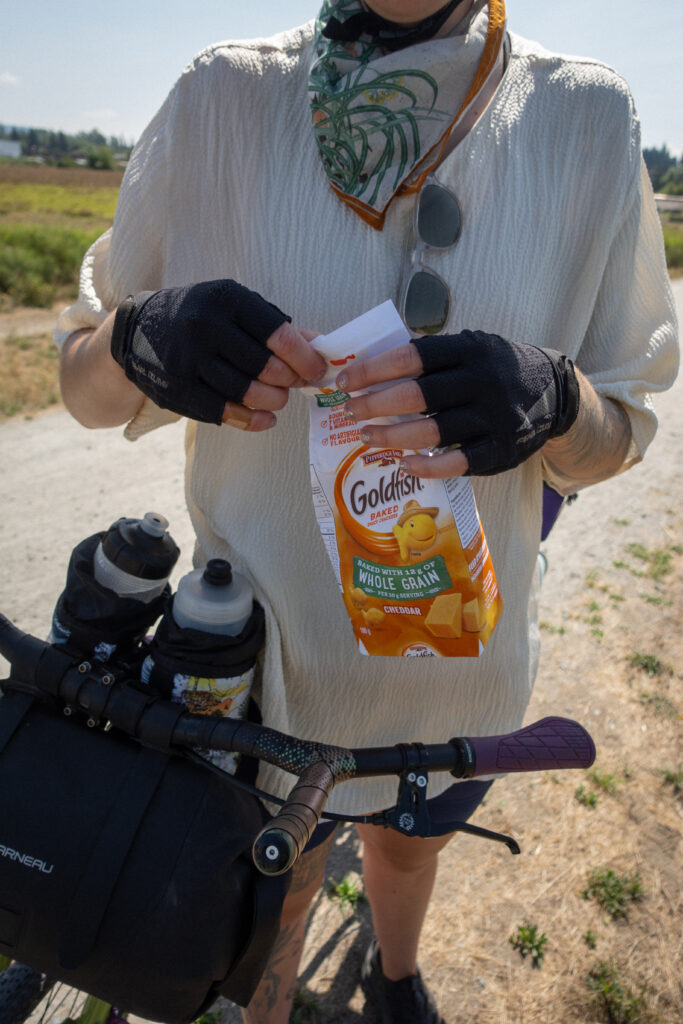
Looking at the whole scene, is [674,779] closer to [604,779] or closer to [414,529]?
[604,779]

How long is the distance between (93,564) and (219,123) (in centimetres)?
74

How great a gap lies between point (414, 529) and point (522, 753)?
0.37m

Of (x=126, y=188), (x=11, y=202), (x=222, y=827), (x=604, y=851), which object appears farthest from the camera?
(x=11, y=202)

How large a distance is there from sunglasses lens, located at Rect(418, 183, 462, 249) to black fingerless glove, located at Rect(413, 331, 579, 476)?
0.79ft

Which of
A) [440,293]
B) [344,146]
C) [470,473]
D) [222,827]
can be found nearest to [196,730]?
[222,827]

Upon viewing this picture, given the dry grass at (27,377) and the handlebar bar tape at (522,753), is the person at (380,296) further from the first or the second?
the dry grass at (27,377)

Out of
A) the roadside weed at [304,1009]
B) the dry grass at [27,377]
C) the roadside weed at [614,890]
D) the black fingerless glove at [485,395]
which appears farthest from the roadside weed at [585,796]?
the dry grass at [27,377]

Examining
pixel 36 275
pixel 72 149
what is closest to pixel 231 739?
pixel 36 275

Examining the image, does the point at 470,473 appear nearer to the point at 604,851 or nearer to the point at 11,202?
the point at 604,851

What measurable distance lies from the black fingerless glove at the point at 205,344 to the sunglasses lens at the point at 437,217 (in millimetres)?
318

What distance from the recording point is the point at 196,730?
994 millimetres

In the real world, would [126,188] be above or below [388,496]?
above

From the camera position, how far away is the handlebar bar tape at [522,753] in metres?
1.06

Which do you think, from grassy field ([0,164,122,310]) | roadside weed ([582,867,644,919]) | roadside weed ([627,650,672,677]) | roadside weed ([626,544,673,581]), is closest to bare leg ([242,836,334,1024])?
roadside weed ([582,867,644,919])
